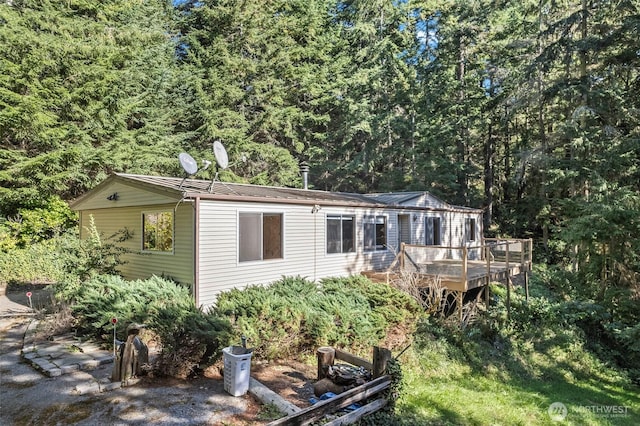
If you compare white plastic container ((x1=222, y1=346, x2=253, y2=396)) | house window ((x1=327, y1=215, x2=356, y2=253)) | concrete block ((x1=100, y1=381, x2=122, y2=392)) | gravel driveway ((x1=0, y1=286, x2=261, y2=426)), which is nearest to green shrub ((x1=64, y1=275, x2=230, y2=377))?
gravel driveway ((x1=0, y1=286, x2=261, y2=426))

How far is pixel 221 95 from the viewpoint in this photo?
2038 cm

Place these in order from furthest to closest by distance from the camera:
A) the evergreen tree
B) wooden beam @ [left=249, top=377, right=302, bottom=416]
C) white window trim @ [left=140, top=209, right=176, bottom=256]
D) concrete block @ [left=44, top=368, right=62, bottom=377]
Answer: the evergreen tree < white window trim @ [left=140, top=209, right=176, bottom=256] < concrete block @ [left=44, top=368, right=62, bottom=377] < wooden beam @ [left=249, top=377, right=302, bottom=416]

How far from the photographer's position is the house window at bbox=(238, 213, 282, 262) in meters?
9.33

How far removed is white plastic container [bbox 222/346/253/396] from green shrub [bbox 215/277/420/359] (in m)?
0.99

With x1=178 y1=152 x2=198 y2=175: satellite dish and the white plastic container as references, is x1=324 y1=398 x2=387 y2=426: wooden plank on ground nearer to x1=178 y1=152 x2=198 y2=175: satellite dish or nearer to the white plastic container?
the white plastic container

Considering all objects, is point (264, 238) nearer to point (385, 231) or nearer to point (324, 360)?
point (385, 231)

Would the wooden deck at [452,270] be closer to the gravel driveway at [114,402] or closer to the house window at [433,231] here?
the house window at [433,231]

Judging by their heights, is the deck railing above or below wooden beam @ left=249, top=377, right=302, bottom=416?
above

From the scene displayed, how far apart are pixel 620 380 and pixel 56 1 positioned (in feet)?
79.3

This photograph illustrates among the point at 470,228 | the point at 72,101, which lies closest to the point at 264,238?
the point at 470,228

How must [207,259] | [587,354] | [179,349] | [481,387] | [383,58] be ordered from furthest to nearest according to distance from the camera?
[383,58]
[587,354]
[207,259]
[481,387]
[179,349]

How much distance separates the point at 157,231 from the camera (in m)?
8.97

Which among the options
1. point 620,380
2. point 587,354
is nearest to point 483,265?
point 587,354

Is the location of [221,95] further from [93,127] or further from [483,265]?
[483,265]
